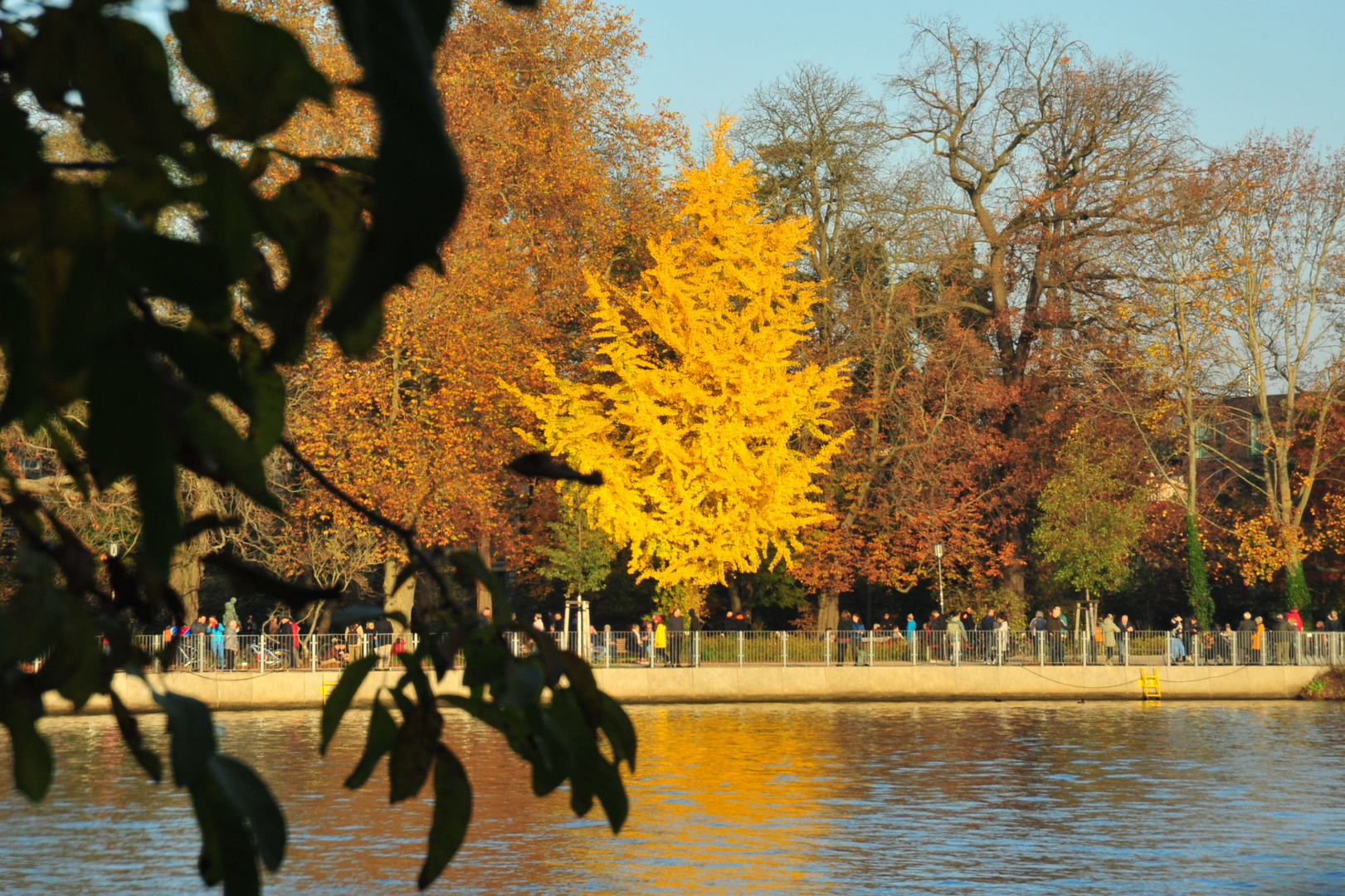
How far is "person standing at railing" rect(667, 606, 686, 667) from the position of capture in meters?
34.2

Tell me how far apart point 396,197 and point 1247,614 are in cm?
4004

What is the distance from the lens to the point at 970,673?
1359 inches

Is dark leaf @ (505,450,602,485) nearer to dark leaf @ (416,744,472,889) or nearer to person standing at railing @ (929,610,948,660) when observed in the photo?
dark leaf @ (416,744,472,889)

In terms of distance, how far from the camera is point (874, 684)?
112ft

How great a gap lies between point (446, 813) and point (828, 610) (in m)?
39.4

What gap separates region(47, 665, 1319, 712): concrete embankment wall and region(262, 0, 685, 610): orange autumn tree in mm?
3675

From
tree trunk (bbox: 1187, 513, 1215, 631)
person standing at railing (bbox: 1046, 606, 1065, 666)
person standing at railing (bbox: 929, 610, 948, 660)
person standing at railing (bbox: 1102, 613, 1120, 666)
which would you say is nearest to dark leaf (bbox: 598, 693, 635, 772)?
person standing at railing (bbox: 929, 610, 948, 660)

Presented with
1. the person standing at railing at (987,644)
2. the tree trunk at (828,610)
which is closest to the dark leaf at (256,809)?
the person standing at railing at (987,644)

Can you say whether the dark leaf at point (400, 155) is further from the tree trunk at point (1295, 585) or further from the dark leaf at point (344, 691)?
the tree trunk at point (1295, 585)

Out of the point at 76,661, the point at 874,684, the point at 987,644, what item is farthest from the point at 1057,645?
the point at 76,661

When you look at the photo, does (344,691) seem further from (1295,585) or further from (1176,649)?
(1295,585)

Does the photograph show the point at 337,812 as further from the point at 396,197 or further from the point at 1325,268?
the point at 1325,268

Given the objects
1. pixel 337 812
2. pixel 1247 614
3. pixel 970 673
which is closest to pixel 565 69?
pixel 970 673

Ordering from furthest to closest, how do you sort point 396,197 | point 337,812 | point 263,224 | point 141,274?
point 337,812
point 263,224
point 141,274
point 396,197
